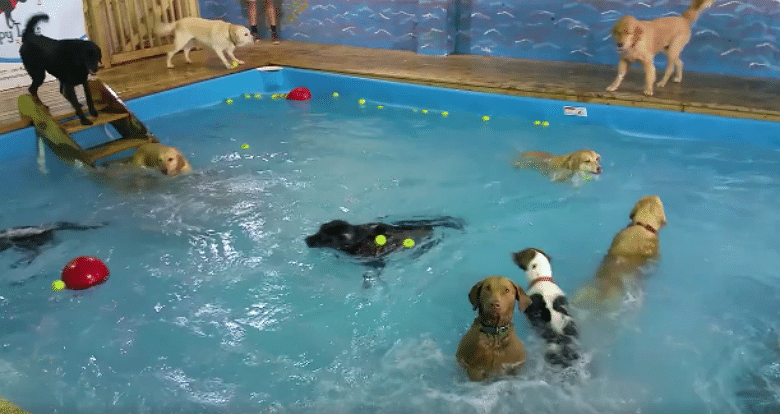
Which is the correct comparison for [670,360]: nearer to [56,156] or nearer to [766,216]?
[766,216]

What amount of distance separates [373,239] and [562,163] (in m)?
1.94

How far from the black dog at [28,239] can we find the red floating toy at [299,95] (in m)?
3.69

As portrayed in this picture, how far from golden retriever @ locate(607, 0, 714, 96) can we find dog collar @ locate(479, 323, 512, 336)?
4074 mm

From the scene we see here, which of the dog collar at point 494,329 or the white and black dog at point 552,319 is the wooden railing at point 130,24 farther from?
the dog collar at point 494,329

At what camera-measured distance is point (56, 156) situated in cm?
571

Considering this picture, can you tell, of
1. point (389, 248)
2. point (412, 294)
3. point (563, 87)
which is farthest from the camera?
point (563, 87)

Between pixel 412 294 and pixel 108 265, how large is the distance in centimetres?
201

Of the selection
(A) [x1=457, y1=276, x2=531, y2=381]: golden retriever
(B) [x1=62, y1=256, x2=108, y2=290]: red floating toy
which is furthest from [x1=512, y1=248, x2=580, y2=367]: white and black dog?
(B) [x1=62, y1=256, x2=108, y2=290]: red floating toy

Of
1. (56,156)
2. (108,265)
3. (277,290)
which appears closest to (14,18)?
(56,156)

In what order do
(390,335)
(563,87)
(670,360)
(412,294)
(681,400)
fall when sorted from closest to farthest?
1. (681,400)
2. (670,360)
3. (390,335)
4. (412,294)
5. (563,87)

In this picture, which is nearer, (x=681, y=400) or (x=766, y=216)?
(x=681, y=400)

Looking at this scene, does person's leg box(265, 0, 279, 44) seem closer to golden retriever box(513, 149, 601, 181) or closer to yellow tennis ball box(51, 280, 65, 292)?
golden retriever box(513, 149, 601, 181)

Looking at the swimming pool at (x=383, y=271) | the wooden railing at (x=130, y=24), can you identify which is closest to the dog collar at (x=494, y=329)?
the swimming pool at (x=383, y=271)

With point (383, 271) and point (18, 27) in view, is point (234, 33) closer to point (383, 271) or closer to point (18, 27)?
point (18, 27)
